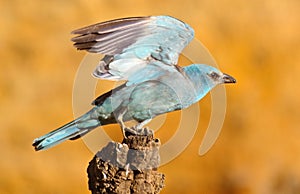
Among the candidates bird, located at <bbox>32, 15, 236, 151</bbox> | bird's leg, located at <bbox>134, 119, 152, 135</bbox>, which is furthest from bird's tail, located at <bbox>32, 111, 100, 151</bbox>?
bird's leg, located at <bbox>134, 119, 152, 135</bbox>

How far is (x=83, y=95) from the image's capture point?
316 cm

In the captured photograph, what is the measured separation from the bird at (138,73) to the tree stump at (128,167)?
0.09 metres

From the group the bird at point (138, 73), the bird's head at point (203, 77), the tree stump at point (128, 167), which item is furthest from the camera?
the bird's head at point (203, 77)

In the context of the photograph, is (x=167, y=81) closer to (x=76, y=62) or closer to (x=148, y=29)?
(x=148, y=29)

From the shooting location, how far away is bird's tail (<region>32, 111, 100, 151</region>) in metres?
2.65

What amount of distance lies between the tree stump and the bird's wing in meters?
0.23

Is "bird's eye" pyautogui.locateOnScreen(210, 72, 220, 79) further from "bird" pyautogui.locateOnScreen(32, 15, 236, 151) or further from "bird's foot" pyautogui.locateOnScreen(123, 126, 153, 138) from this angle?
"bird's foot" pyautogui.locateOnScreen(123, 126, 153, 138)

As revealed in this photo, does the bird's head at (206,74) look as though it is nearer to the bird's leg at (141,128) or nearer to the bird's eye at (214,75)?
the bird's eye at (214,75)

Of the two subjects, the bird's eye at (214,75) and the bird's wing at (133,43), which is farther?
the bird's eye at (214,75)

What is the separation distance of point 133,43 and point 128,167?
0.43 metres

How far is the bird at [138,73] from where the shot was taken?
259 cm

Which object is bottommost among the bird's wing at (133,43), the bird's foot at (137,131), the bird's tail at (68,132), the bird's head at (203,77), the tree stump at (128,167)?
the tree stump at (128,167)

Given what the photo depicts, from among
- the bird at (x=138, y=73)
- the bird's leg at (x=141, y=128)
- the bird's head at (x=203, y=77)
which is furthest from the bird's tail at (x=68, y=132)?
the bird's head at (x=203, y=77)

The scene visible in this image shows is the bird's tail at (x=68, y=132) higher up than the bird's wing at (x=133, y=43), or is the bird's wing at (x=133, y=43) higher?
the bird's wing at (x=133, y=43)
